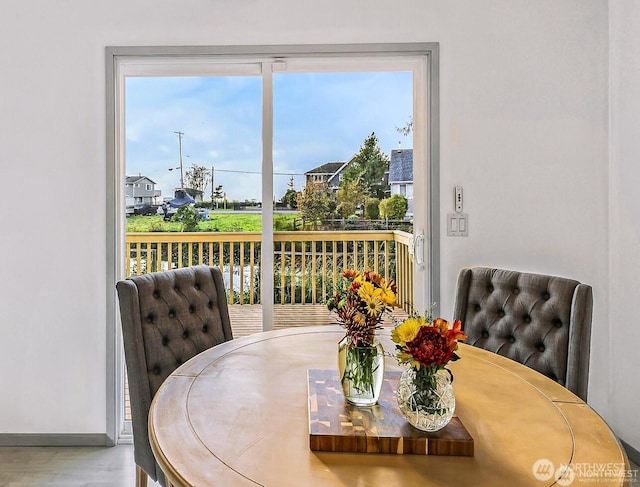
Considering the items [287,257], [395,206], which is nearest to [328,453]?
[287,257]

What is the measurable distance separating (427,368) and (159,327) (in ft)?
3.67

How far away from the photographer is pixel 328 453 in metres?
0.89

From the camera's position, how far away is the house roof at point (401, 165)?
8.16ft

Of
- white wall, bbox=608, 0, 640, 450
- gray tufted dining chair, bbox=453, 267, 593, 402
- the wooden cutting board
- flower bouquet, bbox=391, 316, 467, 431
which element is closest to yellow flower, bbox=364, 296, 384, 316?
flower bouquet, bbox=391, 316, 467, 431

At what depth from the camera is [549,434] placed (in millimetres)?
957

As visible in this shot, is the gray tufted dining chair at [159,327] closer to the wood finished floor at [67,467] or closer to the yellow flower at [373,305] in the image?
the wood finished floor at [67,467]

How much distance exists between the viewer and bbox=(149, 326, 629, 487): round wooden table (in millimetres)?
816

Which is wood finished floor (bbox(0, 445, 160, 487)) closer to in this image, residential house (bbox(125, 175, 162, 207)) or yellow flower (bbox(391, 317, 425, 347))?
residential house (bbox(125, 175, 162, 207))

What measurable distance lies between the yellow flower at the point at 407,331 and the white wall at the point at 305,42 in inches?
59.7

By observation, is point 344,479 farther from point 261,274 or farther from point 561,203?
point 561,203

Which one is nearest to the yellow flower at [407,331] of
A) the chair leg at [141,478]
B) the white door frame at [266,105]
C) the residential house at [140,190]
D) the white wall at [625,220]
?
the chair leg at [141,478]

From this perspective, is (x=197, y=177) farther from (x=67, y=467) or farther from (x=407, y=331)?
(x=407, y=331)

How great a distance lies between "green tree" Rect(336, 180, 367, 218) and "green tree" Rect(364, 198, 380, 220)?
4 centimetres

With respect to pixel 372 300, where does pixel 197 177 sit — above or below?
above
